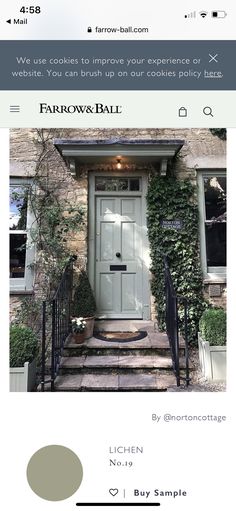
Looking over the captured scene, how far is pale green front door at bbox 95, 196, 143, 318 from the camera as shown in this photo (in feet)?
14.9

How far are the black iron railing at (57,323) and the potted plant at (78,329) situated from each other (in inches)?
5.0

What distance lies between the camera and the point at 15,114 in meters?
1.46

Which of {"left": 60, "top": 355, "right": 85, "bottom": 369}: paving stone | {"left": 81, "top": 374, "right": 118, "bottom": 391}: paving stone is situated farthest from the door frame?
{"left": 81, "top": 374, "right": 118, "bottom": 391}: paving stone

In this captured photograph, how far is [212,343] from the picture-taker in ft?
11.3

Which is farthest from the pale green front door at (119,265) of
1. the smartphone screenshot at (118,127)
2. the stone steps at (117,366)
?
the smartphone screenshot at (118,127)

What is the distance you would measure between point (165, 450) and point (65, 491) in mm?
452

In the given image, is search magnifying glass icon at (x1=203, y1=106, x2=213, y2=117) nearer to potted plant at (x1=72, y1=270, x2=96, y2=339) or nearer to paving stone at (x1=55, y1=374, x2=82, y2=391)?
paving stone at (x1=55, y1=374, x2=82, y2=391)

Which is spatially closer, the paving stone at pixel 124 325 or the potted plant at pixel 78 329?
the potted plant at pixel 78 329

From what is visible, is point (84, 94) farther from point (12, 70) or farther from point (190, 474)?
point (190, 474)

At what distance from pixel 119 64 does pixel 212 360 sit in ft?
9.82

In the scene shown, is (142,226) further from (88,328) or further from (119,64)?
(119,64)

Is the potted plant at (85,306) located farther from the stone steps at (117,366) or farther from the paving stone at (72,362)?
the paving stone at (72,362)

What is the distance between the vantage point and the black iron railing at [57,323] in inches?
117

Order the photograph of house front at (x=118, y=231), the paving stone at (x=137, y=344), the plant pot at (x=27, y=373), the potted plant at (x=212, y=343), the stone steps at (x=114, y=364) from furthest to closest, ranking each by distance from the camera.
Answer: the photograph of house front at (x=118, y=231)
the paving stone at (x=137, y=344)
the stone steps at (x=114, y=364)
the potted plant at (x=212, y=343)
the plant pot at (x=27, y=373)
